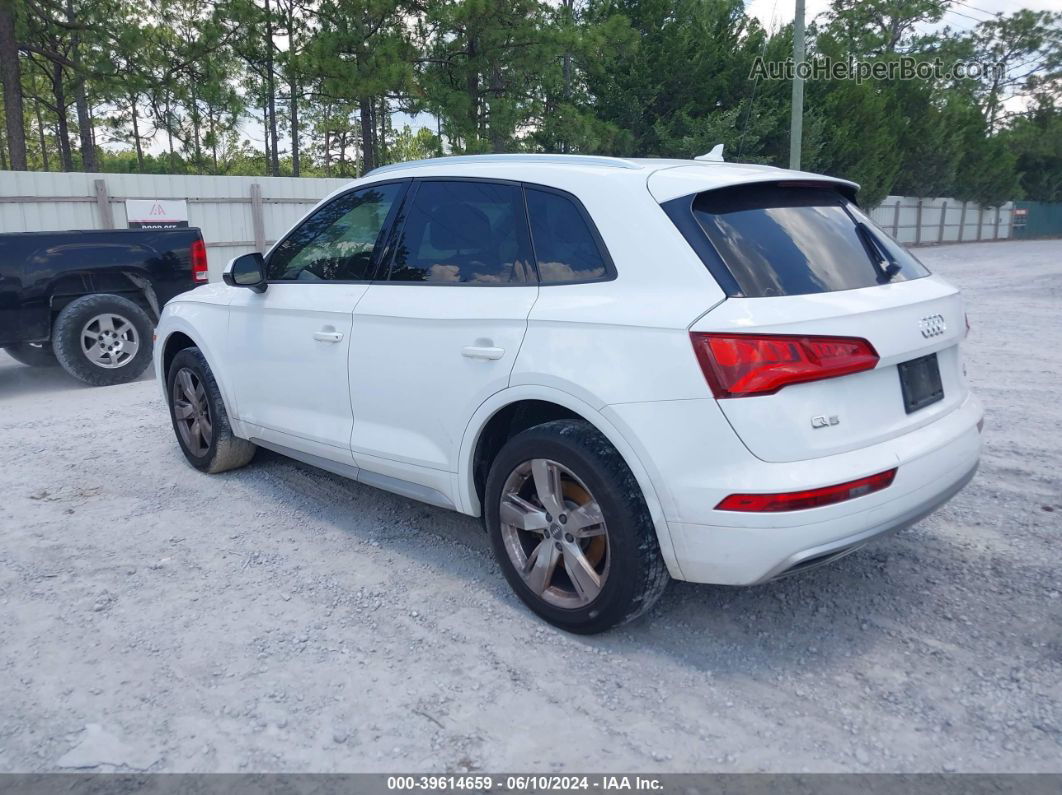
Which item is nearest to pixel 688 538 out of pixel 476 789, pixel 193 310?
pixel 476 789

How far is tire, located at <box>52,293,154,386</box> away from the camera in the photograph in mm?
7996

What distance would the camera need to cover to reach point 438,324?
359cm

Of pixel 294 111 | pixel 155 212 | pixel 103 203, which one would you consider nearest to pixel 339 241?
pixel 103 203

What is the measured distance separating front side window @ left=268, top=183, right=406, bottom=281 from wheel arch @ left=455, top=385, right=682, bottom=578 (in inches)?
41.8

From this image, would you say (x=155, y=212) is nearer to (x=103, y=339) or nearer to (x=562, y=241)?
(x=103, y=339)

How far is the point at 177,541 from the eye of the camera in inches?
170

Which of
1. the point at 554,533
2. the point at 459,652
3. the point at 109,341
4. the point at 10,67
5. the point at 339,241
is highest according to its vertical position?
the point at 10,67

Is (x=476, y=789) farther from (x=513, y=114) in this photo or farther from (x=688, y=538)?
(x=513, y=114)

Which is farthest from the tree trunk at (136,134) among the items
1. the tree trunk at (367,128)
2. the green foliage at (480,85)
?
the tree trunk at (367,128)

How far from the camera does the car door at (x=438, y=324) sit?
134 inches

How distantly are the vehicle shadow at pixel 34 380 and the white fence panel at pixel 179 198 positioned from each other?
→ 5556mm

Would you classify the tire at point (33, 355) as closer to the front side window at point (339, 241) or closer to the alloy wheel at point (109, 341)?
the alloy wheel at point (109, 341)

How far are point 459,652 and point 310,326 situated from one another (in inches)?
72.5

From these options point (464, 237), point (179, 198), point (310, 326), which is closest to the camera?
point (464, 237)
